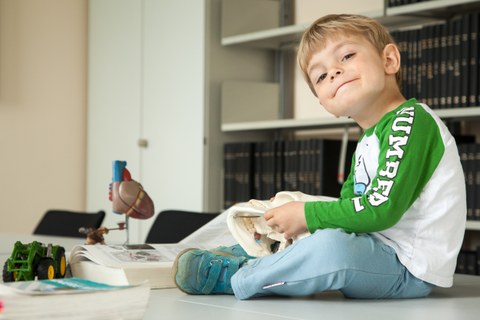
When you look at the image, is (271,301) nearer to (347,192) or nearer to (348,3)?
(347,192)

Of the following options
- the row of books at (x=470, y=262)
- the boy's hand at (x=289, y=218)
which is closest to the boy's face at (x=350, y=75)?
the boy's hand at (x=289, y=218)

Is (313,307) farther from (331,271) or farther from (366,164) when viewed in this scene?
(366,164)

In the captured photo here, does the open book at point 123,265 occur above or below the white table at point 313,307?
above

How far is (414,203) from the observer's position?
1.34 meters

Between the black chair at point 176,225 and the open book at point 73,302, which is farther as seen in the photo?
the black chair at point 176,225

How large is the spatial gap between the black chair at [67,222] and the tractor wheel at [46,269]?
1327 mm

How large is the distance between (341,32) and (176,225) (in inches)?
34.1

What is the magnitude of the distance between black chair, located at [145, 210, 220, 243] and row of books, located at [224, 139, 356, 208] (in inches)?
43.7

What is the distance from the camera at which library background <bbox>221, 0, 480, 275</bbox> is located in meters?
2.75

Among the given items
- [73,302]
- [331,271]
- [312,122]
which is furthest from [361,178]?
[312,122]

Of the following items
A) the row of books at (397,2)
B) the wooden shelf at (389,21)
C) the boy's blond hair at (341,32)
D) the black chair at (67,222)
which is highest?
the row of books at (397,2)

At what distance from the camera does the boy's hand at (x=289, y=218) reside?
1.37 metres

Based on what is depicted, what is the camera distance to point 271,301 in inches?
50.9

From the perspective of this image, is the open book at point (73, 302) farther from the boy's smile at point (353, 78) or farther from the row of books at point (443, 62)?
the row of books at point (443, 62)
